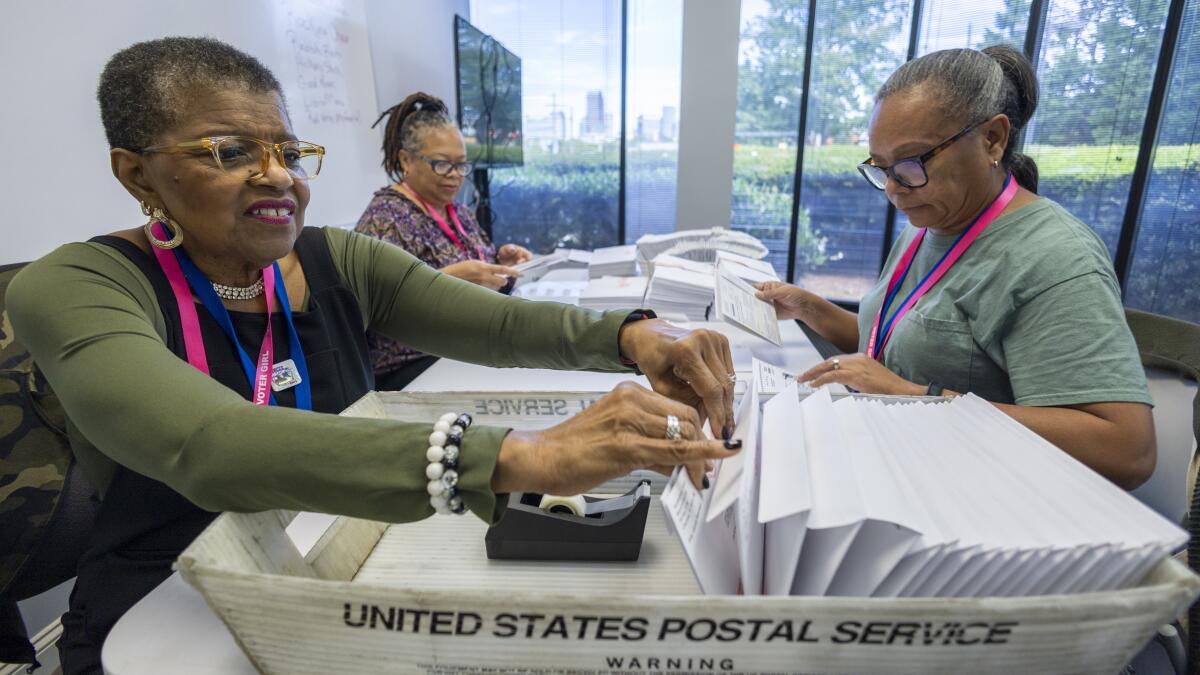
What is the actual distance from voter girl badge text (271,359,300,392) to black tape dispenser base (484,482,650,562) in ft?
1.61

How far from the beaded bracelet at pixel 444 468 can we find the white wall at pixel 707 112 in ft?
14.0

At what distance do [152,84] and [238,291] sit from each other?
317mm

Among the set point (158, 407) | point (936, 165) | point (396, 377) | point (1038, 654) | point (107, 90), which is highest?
point (107, 90)

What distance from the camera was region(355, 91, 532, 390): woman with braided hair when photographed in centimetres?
195

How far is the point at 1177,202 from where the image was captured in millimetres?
3441

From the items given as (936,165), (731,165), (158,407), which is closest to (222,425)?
(158,407)

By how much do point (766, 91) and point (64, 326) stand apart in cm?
449

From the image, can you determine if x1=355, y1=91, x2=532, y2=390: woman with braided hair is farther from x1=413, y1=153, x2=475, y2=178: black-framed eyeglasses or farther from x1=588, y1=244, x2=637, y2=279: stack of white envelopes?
x1=588, y1=244, x2=637, y2=279: stack of white envelopes

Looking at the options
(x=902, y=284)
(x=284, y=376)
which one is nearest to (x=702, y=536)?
(x=284, y=376)

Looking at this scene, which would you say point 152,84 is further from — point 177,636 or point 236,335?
point 177,636

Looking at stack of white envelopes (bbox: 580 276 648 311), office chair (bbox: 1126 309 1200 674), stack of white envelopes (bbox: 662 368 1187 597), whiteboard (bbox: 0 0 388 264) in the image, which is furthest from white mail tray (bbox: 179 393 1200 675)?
stack of white envelopes (bbox: 580 276 648 311)

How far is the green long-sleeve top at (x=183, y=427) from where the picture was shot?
21.6 inches

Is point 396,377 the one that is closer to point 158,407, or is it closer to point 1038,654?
point 158,407

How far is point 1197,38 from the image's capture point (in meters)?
3.25
